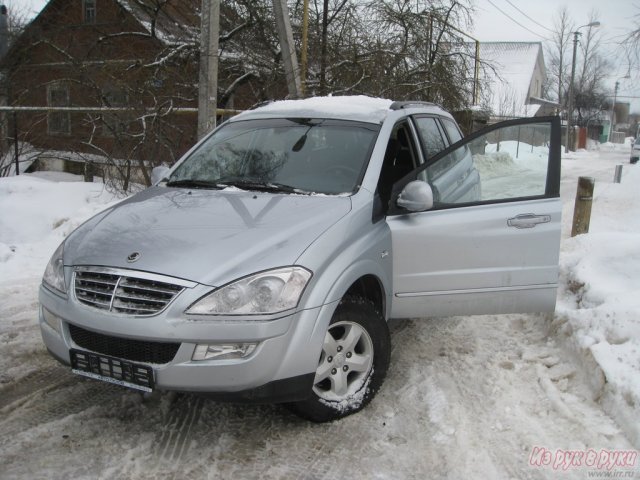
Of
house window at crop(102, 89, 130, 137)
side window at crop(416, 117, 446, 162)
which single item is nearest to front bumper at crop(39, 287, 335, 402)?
side window at crop(416, 117, 446, 162)

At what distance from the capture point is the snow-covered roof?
12.8 metres

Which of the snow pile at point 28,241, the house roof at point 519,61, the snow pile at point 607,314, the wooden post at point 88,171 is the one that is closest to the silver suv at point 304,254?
the snow pile at point 607,314

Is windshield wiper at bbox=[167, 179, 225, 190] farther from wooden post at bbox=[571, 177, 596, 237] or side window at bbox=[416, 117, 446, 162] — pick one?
wooden post at bbox=[571, 177, 596, 237]

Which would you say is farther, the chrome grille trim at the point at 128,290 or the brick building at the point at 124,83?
the brick building at the point at 124,83

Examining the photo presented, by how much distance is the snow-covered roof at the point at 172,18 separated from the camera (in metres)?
12.8

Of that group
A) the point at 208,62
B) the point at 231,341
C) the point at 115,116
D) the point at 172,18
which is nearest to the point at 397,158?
the point at 231,341

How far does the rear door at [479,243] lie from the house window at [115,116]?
22.0 ft

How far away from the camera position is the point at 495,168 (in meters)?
4.19

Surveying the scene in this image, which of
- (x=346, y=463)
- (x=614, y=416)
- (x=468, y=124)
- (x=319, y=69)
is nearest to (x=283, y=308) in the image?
(x=346, y=463)

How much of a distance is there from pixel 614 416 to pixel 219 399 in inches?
90.6

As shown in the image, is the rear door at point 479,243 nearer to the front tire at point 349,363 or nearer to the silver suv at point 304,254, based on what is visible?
the silver suv at point 304,254

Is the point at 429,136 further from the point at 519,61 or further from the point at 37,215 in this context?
the point at 519,61

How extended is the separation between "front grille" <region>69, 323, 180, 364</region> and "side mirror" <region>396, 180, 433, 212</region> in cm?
165

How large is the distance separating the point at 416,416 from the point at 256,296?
1.33 meters
